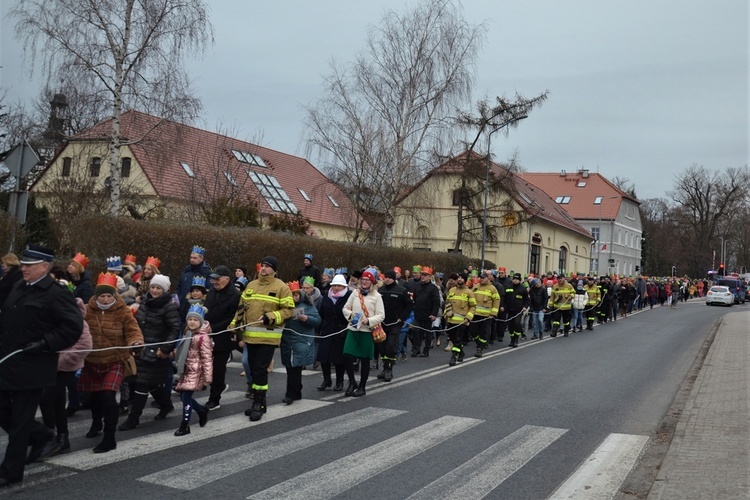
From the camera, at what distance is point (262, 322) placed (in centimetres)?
874

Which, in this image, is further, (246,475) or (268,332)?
(268,332)

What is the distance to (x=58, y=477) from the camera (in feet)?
20.2

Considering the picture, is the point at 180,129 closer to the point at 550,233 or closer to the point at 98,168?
the point at 98,168

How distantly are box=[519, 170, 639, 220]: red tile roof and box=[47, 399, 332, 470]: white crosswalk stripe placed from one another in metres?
70.7

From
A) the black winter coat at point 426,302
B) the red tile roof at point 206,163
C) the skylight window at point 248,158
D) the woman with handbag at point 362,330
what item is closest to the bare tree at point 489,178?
the red tile roof at point 206,163

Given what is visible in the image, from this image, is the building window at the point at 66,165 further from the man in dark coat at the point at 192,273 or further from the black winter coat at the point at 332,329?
the black winter coat at the point at 332,329

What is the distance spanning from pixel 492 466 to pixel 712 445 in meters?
2.44

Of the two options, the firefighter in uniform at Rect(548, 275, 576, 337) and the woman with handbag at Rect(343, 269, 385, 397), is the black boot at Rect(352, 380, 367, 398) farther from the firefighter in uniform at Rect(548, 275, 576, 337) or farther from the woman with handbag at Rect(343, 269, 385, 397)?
the firefighter in uniform at Rect(548, 275, 576, 337)

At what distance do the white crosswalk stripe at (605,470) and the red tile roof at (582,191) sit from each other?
70392 millimetres

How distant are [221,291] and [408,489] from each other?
393cm

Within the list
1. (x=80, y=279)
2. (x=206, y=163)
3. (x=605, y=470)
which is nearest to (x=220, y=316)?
(x=80, y=279)

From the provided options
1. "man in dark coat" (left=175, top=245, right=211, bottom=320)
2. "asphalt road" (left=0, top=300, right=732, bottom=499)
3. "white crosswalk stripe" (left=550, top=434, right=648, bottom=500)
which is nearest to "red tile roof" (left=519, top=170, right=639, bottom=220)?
"asphalt road" (left=0, top=300, right=732, bottom=499)

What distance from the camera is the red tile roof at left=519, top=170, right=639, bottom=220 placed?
3049 inches

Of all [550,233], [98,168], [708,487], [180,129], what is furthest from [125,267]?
[550,233]
